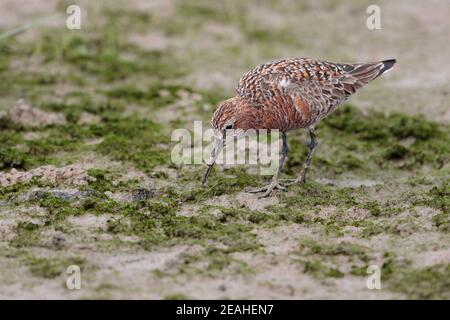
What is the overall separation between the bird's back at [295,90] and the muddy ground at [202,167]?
758 millimetres

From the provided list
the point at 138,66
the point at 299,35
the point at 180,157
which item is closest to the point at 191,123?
the point at 180,157

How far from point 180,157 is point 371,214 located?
2523 millimetres

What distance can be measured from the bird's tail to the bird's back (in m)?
0.10

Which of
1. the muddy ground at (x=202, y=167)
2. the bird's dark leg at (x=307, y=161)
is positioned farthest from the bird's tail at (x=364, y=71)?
the muddy ground at (x=202, y=167)

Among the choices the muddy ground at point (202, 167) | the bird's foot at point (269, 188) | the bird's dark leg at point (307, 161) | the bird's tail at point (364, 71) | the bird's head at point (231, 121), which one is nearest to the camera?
the muddy ground at point (202, 167)

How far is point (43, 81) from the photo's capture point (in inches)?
480

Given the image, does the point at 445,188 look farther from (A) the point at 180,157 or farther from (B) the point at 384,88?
(B) the point at 384,88

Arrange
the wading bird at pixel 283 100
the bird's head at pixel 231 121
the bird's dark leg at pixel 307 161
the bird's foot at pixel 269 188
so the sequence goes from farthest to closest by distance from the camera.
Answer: the bird's dark leg at pixel 307 161 < the bird's foot at pixel 269 188 < the wading bird at pixel 283 100 < the bird's head at pixel 231 121

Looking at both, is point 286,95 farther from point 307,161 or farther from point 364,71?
point 364,71

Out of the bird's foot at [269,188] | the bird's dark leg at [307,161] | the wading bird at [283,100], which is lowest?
the bird's foot at [269,188]

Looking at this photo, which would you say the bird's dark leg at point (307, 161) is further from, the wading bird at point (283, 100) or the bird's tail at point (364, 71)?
the bird's tail at point (364, 71)

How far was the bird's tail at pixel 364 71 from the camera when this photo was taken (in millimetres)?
9930

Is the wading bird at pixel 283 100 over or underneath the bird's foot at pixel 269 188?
over
